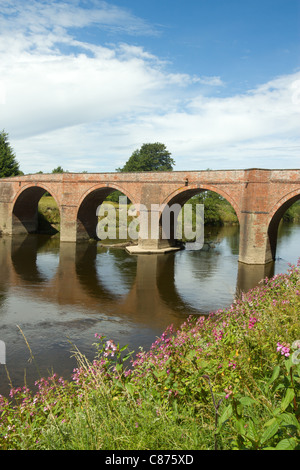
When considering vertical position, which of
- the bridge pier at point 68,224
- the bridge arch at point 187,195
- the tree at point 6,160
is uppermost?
the tree at point 6,160

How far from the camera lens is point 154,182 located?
24219 millimetres

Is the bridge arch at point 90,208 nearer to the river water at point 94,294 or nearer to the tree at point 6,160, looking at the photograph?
the river water at point 94,294

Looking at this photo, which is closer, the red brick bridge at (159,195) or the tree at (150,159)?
the red brick bridge at (159,195)

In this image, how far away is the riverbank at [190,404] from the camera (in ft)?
9.68

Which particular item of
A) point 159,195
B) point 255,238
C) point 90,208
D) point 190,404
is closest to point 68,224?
point 90,208

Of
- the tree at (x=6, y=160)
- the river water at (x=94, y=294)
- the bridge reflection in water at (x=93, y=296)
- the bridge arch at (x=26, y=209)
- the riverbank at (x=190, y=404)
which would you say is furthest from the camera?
the tree at (x=6, y=160)

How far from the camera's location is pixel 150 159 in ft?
209

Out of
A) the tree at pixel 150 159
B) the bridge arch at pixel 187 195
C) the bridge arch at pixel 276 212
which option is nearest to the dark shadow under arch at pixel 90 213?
the bridge arch at pixel 187 195

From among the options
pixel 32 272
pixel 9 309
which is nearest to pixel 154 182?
pixel 32 272

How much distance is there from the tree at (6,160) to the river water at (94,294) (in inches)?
721

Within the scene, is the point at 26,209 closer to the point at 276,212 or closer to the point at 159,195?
the point at 159,195

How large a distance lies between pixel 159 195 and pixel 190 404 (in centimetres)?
2070

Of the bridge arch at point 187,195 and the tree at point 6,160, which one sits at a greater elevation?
the tree at point 6,160
